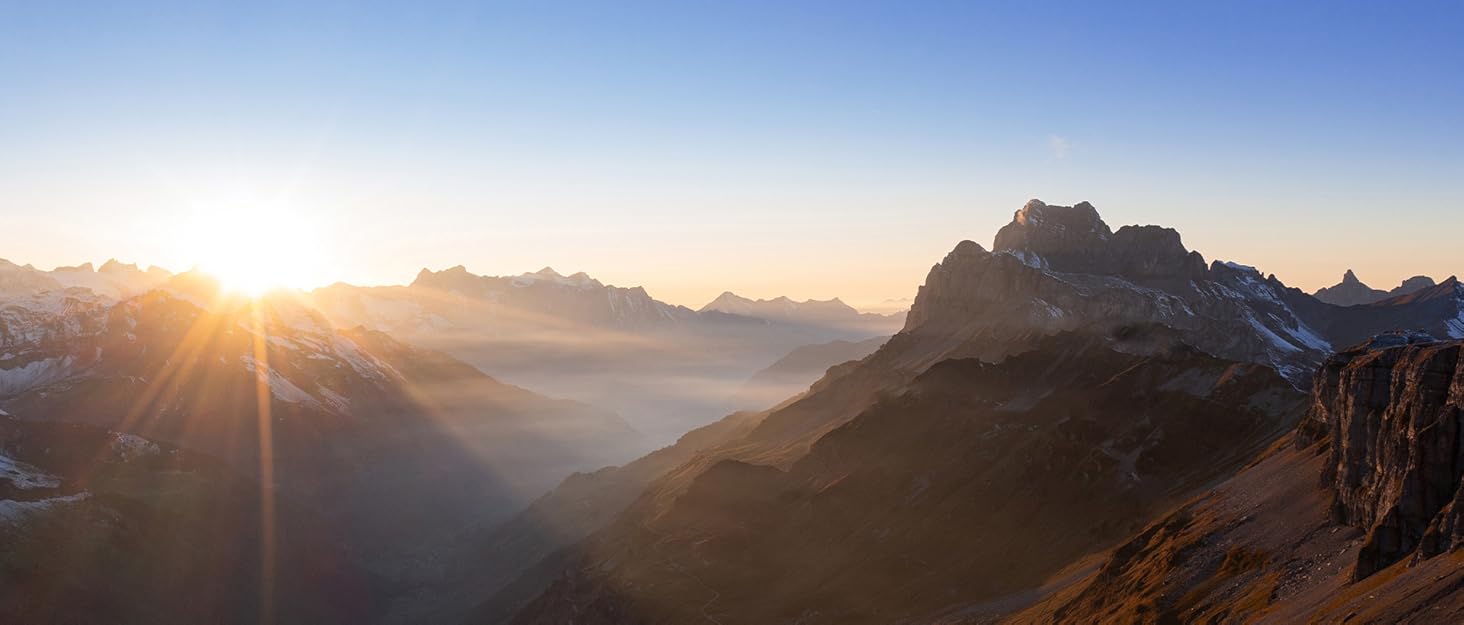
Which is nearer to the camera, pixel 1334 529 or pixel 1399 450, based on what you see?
pixel 1399 450

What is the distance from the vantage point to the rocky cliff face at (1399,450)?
8825cm

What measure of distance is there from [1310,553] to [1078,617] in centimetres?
3045

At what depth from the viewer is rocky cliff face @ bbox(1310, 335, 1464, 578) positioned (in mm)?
88250

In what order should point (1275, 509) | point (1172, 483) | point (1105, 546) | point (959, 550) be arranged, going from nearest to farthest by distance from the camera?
point (1275, 509)
point (1105, 546)
point (1172, 483)
point (959, 550)

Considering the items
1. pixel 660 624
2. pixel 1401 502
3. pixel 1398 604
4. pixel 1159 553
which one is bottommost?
pixel 660 624

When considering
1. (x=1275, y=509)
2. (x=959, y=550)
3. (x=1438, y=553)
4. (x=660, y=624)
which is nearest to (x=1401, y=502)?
(x=1438, y=553)

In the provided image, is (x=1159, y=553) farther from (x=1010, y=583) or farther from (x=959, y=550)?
(x=959, y=550)

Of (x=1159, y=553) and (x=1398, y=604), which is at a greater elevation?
(x=1398, y=604)

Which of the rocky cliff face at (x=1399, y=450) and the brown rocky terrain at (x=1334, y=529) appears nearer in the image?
the brown rocky terrain at (x=1334, y=529)

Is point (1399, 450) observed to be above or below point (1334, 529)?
above

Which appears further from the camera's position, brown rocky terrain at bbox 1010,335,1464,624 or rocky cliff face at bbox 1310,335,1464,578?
rocky cliff face at bbox 1310,335,1464,578

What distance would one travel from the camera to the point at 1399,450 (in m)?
101

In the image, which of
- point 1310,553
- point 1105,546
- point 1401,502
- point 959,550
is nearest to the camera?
point 1401,502

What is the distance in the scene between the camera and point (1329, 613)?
272ft
